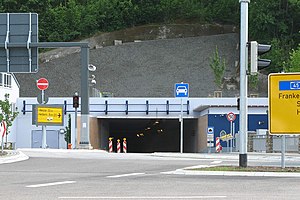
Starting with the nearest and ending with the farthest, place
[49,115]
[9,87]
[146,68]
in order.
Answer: [49,115]
[9,87]
[146,68]

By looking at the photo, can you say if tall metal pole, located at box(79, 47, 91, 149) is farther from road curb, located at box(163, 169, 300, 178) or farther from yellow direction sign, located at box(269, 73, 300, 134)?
road curb, located at box(163, 169, 300, 178)

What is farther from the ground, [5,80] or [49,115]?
[5,80]

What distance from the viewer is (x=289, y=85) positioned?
2288 centimetres

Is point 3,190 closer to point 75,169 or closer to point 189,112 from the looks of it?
point 75,169

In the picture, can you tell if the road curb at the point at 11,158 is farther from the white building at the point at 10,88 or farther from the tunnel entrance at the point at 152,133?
the tunnel entrance at the point at 152,133

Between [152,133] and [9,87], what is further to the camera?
[152,133]

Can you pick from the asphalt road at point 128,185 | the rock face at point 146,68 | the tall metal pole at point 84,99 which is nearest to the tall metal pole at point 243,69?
the asphalt road at point 128,185

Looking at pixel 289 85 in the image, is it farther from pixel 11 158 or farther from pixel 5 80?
pixel 5 80

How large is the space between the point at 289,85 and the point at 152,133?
61.4 metres

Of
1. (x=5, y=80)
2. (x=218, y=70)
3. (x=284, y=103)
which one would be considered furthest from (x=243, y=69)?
(x=218, y=70)

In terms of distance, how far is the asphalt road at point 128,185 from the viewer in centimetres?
1523

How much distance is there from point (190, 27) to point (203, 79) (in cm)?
Answer: 1421

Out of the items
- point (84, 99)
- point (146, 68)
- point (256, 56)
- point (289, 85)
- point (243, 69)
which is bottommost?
point (289, 85)

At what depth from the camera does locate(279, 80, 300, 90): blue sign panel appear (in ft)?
74.7
